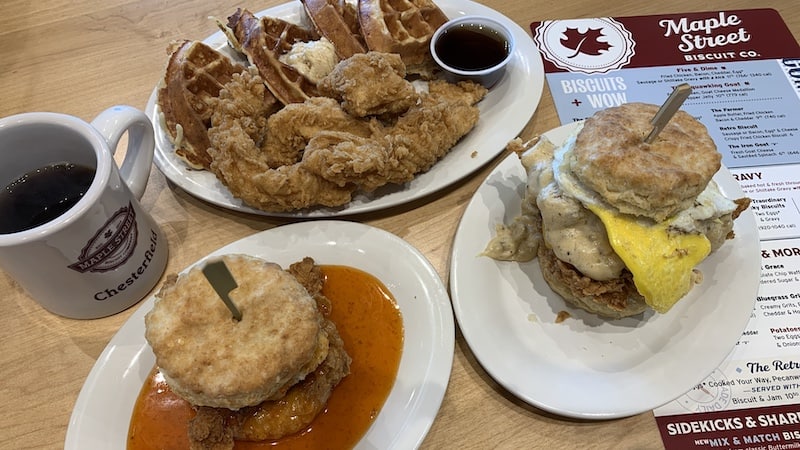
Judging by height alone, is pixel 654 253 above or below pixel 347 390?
A: above

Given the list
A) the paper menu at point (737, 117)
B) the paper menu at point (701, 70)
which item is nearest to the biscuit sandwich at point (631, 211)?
the paper menu at point (737, 117)

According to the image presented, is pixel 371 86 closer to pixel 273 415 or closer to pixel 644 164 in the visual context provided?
pixel 644 164

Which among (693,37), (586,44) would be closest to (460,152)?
(586,44)

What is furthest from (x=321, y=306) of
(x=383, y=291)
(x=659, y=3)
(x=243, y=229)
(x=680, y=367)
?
(x=659, y=3)

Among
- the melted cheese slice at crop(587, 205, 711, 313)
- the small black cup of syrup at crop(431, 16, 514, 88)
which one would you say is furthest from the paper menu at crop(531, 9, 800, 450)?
the melted cheese slice at crop(587, 205, 711, 313)

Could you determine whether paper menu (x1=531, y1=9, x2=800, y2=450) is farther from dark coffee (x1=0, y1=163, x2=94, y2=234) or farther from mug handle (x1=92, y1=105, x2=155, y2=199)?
dark coffee (x1=0, y1=163, x2=94, y2=234)
